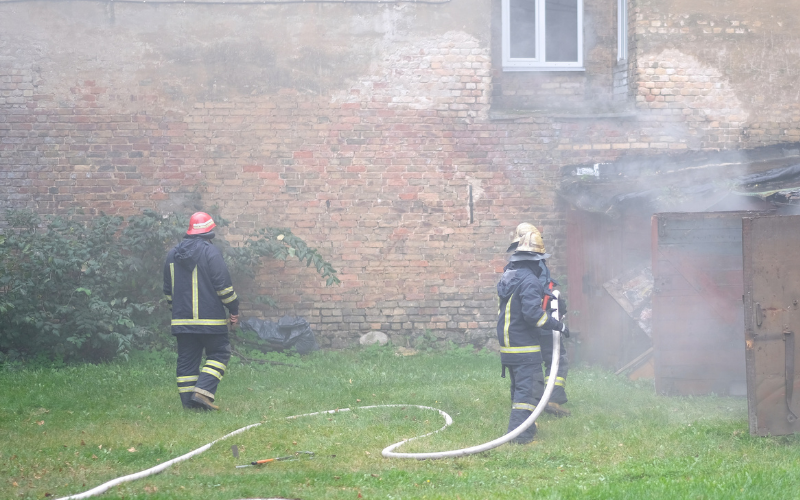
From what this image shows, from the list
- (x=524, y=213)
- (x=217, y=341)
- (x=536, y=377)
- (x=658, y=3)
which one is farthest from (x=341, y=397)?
(x=658, y=3)

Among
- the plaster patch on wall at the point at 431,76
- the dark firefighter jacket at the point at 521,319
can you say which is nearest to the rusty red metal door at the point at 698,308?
Result: the dark firefighter jacket at the point at 521,319

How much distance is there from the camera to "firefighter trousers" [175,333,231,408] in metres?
6.98

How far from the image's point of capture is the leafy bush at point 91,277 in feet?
28.8

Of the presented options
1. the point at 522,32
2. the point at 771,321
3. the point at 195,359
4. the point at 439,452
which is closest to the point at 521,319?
the point at 439,452

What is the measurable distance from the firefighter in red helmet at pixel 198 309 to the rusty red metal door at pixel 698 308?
12.8 feet

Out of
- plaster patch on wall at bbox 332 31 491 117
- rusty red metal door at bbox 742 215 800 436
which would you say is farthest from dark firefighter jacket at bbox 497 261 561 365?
plaster patch on wall at bbox 332 31 491 117

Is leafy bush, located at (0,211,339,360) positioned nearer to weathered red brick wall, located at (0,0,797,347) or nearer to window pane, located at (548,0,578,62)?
weathered red brick wall, located at (0,0,797,347)

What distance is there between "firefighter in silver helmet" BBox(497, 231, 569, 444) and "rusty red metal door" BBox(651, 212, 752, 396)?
1.73 metres

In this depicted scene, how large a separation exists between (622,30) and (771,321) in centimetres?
590

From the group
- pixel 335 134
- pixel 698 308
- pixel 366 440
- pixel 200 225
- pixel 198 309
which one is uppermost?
pixel 335 134

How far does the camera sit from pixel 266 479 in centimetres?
493

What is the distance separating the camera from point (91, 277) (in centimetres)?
903

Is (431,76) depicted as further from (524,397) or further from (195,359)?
(524,397)

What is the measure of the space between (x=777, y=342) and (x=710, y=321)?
70.0 inches
